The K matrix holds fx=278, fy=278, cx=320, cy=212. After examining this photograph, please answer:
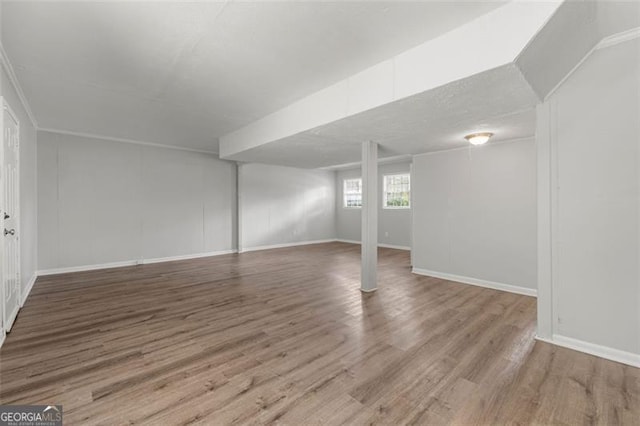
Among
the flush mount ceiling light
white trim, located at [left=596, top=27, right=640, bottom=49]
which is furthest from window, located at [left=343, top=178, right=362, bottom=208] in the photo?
white trim, located at [left=596, top=27, right=640, bottom=49]

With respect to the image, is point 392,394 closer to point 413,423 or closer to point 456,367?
point 413,423

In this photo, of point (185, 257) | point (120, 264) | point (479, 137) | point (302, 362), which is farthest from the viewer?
point (185, 257)

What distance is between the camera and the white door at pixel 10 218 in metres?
2.60

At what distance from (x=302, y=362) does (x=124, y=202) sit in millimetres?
5661

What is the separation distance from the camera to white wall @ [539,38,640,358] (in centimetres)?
226

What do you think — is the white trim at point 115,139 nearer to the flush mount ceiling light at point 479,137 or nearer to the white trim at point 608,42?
the flush mount ceiling light at point 479,137

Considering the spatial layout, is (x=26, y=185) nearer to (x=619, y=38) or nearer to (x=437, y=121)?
(x=437, y=121)

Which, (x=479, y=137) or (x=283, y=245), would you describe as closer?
(x=479, y=137)

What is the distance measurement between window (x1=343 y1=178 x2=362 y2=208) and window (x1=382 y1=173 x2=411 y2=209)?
3.81 ft

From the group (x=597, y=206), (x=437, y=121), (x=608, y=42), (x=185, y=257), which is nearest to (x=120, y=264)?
(x=185, y=257)

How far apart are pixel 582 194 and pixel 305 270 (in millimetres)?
4325

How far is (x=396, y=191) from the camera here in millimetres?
8750

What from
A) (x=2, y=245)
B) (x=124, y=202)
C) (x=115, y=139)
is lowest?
(x=2, y=245)

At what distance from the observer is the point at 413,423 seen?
1.62 meters
